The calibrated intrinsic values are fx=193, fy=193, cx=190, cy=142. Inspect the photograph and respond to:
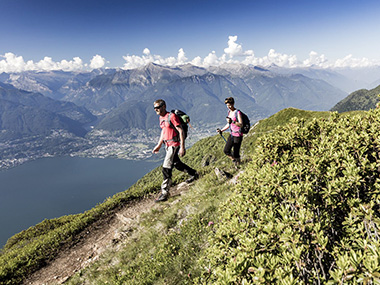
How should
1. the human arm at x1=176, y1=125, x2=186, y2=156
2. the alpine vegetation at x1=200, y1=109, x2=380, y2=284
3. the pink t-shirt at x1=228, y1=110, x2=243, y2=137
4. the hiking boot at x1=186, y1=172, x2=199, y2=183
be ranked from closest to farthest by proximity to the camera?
the alpine vegetation at x1=200, y1=109, x2=380, y2=284
the human arm at x1=176, y1=125, x2=186, y2=156
the pink t-shirt at x1=228, y1=110, x2=243, y2=137
the hiking boot at x1=186, y1=172, x2=199, y2=183

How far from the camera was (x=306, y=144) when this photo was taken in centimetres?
519

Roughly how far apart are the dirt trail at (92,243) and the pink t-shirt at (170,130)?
3.51m

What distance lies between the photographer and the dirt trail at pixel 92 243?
25.1 feet

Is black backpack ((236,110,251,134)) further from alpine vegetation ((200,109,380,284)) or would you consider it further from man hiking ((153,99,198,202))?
alpine vegetation ((200,109,380,284))

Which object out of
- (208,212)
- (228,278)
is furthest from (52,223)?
(228,278)

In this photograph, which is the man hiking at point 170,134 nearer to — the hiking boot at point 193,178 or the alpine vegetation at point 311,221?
the hiking boot at point 193,178

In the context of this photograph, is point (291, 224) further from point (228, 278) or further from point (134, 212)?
point (134, 212)

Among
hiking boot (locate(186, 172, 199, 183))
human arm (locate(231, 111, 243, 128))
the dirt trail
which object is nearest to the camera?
the dirt trail

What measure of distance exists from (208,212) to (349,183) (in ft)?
16.2

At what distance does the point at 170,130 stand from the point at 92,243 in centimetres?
656

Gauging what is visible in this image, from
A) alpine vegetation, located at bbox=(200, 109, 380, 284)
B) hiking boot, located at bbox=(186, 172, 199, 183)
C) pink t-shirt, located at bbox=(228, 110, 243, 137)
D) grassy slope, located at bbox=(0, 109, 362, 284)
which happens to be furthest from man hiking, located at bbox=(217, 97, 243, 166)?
alpine vegetation, located at bbox=(200, 109, 380, 284)

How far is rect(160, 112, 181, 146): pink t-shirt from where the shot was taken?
850cm

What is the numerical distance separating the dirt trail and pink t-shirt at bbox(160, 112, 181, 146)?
11.5ft

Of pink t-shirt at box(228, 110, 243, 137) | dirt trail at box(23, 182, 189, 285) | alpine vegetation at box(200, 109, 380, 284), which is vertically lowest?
dirt trail at box(23, 182, 189, 285)
